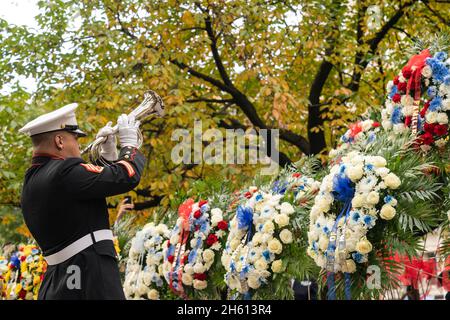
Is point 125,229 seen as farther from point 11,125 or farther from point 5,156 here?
point 5,156

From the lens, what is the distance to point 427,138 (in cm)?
403

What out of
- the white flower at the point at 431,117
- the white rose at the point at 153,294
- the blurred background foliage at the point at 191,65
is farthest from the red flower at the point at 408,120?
the blurred background foliage at the point at 191,65

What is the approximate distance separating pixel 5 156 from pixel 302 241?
6.32 metres

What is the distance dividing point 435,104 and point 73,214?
7.08 ft

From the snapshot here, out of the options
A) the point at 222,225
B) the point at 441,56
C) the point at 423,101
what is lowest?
the point at 222,225

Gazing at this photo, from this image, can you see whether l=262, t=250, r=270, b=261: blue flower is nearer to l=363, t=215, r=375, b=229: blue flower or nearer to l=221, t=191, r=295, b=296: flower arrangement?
l=221, t=191, r=295, b=296: flower arrangement

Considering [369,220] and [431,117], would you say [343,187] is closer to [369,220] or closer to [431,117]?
[369,220]

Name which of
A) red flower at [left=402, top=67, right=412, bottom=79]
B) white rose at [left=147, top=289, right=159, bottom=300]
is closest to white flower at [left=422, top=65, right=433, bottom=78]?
red flower at [left=402, top=67, right=412, bottom=79]

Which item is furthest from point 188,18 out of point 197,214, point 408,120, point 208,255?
point 408,120

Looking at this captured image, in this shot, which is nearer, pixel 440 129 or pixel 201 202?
pixel 440 129

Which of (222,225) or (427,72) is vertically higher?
(427,72)

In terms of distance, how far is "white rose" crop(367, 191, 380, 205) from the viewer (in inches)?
149

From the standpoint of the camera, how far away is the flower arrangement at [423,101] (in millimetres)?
4014
